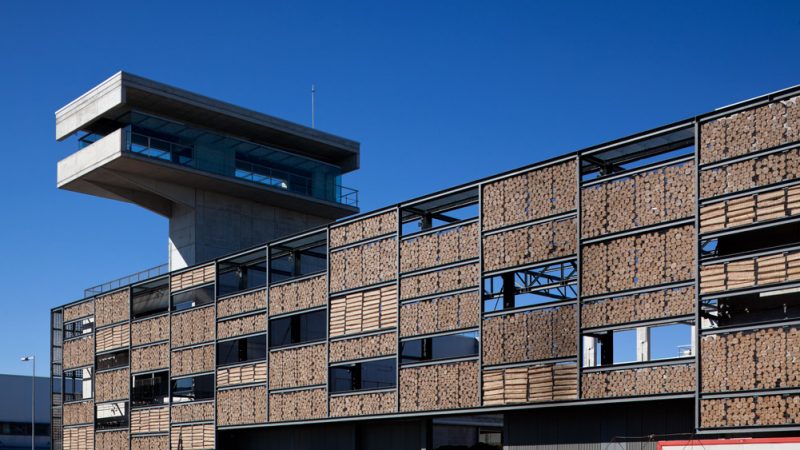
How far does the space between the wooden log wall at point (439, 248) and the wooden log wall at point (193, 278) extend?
52.4 ft

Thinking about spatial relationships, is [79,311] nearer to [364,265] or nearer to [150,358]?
[150,358]

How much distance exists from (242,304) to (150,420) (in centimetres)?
1075

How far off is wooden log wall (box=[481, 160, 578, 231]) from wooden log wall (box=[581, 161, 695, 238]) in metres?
0.86

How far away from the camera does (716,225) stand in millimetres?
31984

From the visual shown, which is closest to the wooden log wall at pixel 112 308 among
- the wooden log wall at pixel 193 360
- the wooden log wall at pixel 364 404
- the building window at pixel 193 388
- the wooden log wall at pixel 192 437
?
the building window at pixel 193 388

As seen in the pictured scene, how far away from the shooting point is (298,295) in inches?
1939

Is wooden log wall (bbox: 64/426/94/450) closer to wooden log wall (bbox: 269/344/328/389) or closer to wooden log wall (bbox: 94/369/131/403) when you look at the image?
wooden log wall (bbox: 94/369/131/403)

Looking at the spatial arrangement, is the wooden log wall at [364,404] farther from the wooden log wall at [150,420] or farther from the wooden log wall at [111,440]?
the wooden log wall at [111,440]

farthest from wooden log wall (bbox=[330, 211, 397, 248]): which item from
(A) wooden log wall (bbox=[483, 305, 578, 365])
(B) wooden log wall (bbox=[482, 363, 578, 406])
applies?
(B) wooden log wall (bbox=[482, 363, 578, 406])

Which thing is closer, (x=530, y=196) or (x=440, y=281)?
(x=530, y=196)

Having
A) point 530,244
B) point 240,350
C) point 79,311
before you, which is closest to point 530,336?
point 530,244

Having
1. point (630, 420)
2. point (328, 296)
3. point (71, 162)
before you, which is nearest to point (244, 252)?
point (328, 296)

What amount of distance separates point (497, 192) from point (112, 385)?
3253 cm

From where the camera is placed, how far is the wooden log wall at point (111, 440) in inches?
2383
